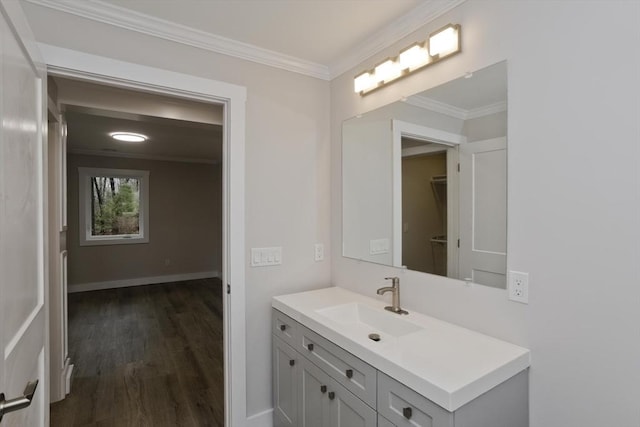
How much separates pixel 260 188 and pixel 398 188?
0.89m

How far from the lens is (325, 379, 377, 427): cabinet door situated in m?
1.31

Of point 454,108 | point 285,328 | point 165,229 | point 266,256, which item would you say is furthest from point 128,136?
point 454,108

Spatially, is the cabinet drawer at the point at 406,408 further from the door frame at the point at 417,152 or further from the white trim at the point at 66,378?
the white trim at the point at 66,378

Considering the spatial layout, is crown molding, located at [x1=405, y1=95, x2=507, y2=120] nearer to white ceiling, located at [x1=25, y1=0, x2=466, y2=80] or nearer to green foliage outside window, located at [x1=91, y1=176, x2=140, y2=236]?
white ceiling, located at [x1=25, y1=0, x2=466, y2=80]

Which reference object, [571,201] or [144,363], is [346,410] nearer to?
[571,201]

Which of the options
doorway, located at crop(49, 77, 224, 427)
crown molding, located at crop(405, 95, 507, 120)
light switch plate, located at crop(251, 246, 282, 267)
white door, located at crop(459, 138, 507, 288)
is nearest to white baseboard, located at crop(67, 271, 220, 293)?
doorway, located at crop(49, 77, 224, 427)

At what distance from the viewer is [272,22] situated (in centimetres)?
180

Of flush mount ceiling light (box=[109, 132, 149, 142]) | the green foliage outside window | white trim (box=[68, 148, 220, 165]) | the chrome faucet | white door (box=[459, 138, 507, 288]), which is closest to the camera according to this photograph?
white door (box=[459, 138, 507, 288])

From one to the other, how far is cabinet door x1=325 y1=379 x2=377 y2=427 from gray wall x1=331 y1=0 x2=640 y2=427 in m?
0.63

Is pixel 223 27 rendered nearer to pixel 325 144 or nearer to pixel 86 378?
pixel 325 144

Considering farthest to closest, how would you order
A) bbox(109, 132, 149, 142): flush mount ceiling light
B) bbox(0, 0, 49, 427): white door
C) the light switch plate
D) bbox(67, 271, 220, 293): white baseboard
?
bbox(67, 271, 220, 293): white baseboard → bbox(109, 132, 149, 142): flush mount ceiling light → the light switch plate → bbox(0, 0, 49, 427): white door

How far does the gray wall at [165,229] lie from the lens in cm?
564

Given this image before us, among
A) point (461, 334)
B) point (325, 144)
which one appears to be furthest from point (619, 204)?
point (325, 144)

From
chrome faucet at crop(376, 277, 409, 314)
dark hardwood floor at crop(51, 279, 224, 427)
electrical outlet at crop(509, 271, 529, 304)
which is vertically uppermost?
electrical outlet at crop(509, 271, 529, 304)
